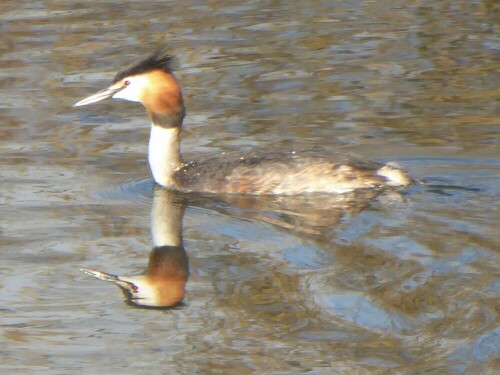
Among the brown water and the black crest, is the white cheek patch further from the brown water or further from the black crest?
the brown water

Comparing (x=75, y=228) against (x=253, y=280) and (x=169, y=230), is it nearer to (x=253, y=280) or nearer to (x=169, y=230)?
(x=169, y=230)

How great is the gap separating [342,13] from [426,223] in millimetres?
5751

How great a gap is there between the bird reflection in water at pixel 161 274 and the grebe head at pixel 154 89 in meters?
0.87

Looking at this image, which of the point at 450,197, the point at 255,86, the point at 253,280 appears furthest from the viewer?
the point at 255,86

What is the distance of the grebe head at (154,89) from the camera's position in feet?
26.7

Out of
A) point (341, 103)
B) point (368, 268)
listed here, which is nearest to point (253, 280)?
point (368, 268)

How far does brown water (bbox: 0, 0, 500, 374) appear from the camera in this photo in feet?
18.0

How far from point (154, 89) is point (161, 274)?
1.96 m

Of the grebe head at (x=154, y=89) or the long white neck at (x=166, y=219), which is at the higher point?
the grebe head at (x=154, y=89)

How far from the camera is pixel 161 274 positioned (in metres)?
6.55

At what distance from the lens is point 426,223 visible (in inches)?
272

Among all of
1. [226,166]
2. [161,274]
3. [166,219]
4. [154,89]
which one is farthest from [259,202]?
[161,274]

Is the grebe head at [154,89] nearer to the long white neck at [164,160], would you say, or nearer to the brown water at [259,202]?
the long white neck at [164,160]

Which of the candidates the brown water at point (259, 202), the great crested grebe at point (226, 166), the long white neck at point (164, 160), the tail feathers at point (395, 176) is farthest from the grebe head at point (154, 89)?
the tail feathers at point (395, 176)
